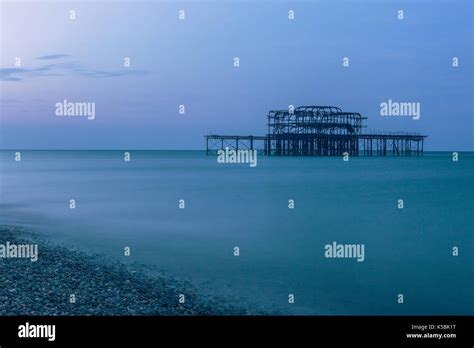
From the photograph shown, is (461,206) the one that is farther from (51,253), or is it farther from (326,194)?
(51,253)

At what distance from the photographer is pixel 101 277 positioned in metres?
11.0

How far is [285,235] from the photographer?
17375 millimetres

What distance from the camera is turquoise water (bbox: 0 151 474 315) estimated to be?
11.4m

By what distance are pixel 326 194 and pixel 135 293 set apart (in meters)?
20.8

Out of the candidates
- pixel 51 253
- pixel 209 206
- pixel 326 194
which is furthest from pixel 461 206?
pixel 51 253

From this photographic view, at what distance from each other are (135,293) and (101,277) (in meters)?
1.29

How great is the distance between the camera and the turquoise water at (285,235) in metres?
11.4

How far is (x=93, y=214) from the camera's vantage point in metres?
22.2

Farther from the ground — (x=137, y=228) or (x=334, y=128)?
(x=334, y=128)

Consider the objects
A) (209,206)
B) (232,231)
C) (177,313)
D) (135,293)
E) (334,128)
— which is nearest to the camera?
(177,313)
